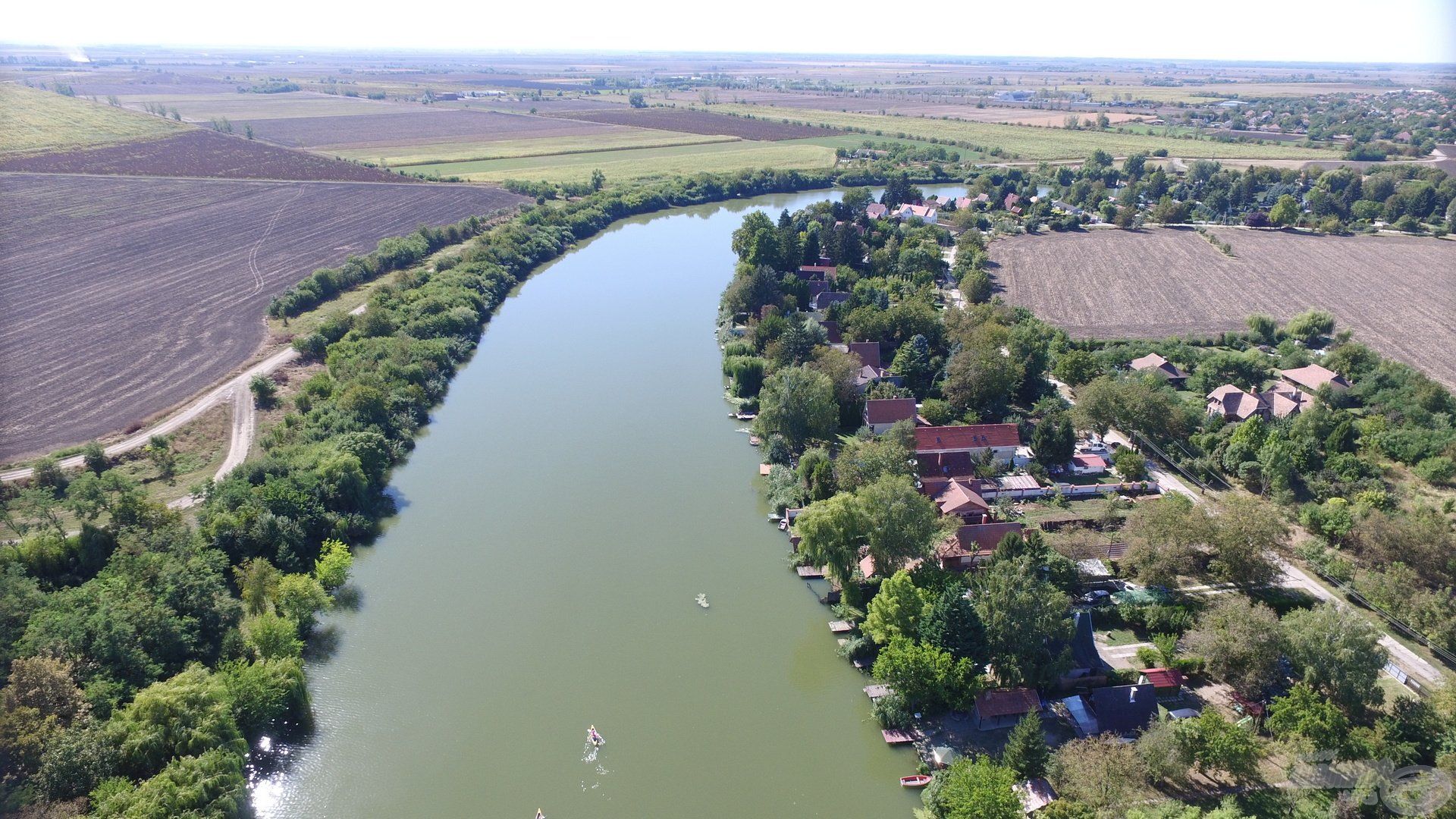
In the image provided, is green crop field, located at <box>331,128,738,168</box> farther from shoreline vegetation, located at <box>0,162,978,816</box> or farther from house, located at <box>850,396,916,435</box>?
house, located at <box>850,396,916,435</box>

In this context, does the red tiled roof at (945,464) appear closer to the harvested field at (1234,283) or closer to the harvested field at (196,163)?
the harvested field at (1234,283)

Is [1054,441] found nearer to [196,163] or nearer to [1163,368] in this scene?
[1163,368]

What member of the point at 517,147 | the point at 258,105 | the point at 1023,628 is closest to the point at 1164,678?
the point at 1023,628

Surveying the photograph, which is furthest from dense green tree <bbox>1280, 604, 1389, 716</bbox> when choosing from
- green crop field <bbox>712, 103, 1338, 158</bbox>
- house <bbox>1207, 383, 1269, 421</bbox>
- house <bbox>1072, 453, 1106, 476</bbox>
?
green crop field <bbox>712, 103, 1338, 158</bbox>

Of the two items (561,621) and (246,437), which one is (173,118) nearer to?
(246,437)

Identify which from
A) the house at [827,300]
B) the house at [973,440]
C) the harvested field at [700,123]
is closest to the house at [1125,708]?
the house at [973,440]

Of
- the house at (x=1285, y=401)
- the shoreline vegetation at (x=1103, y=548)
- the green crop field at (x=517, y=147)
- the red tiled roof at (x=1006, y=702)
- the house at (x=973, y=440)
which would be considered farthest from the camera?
the green crop field at (x=517, y=147)

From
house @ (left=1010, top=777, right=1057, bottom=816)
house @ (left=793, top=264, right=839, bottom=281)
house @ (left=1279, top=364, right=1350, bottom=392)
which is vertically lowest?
house @ (left=1010, top=777, right=1057, bottom=816)
